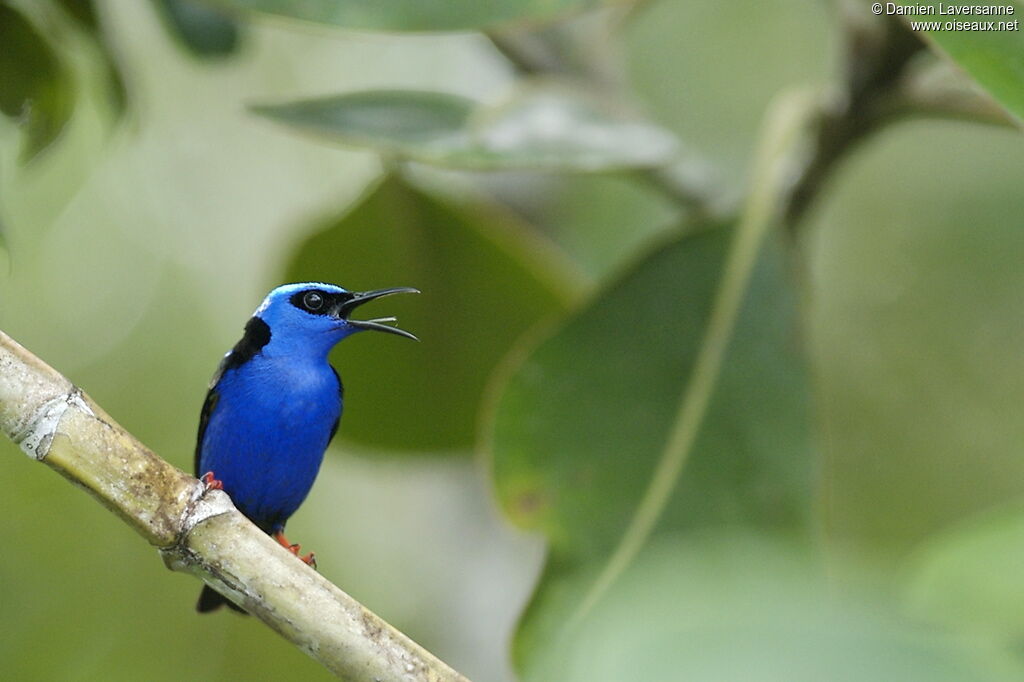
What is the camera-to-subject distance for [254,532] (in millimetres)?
1151

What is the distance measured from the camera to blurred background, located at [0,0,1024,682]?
1624 mm

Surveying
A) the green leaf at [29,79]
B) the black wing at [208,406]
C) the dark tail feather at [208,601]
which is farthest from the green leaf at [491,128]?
the dark tail feather at [208,601]

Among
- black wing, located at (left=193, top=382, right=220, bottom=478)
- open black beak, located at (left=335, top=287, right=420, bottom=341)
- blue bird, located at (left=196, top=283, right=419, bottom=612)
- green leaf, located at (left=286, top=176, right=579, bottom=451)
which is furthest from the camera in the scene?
green leaf, located at (left=286, top=176, right=579, bottom=451)

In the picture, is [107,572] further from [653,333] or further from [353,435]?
[653,333]

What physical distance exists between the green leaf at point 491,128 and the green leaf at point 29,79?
1.25 feet

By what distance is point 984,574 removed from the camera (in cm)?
162

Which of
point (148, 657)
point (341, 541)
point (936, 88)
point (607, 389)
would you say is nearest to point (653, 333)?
point (607, 389)

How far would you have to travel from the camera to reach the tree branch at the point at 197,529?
109cm

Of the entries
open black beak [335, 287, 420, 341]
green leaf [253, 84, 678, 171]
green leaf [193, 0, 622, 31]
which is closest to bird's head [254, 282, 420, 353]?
open black beak [335, 287, 420, 341]

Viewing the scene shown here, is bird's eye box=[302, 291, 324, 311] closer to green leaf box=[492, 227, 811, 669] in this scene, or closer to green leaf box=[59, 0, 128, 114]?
green leaf box=[492, 227, 811, 669]

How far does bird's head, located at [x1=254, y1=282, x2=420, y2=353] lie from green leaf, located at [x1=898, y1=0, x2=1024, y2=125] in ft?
2.81
